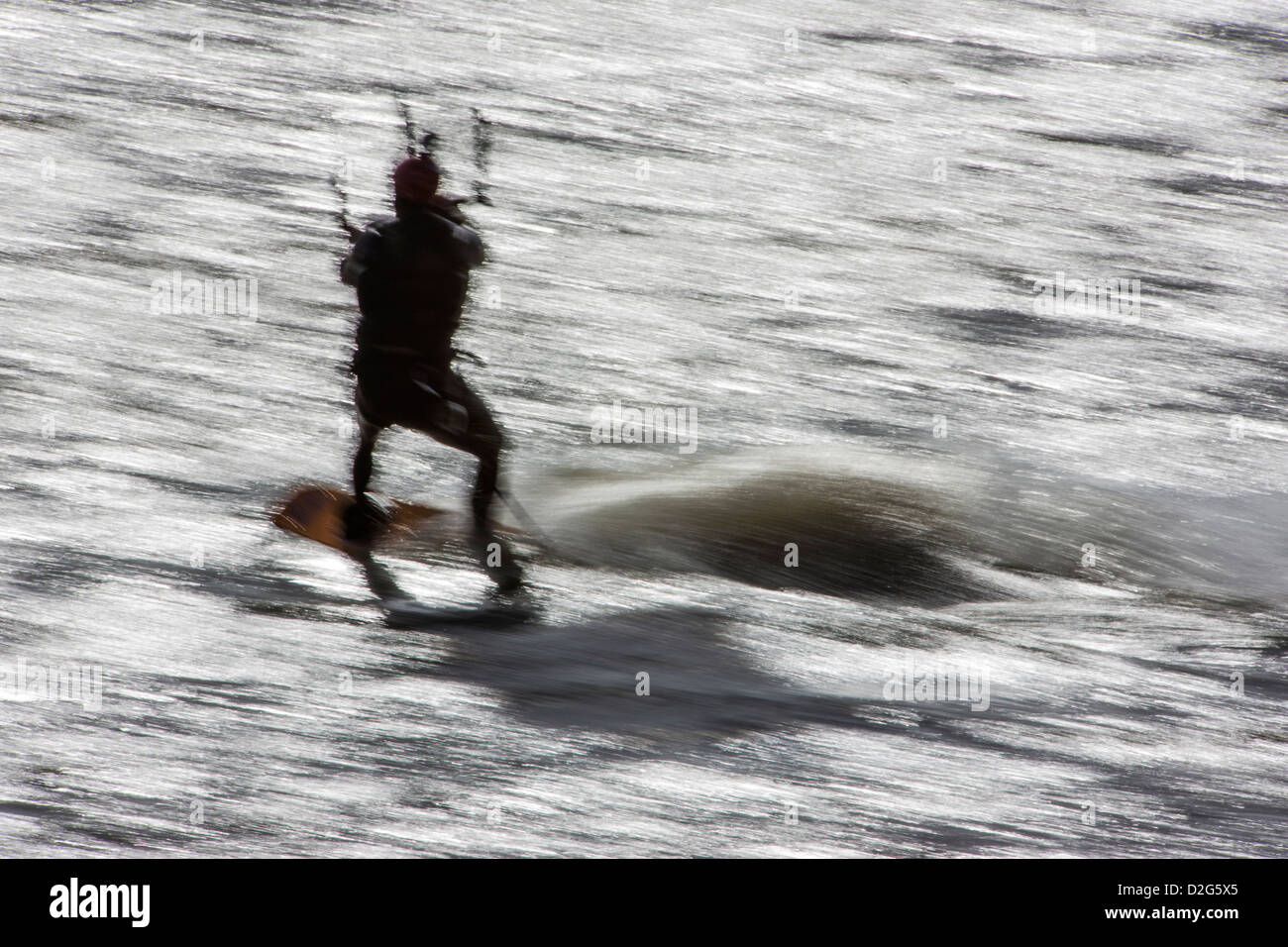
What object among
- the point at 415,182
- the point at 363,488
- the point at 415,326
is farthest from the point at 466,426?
the point at 415,182

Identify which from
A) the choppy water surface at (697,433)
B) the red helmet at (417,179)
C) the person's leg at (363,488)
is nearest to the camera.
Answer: the choppy water surface at (697,433)

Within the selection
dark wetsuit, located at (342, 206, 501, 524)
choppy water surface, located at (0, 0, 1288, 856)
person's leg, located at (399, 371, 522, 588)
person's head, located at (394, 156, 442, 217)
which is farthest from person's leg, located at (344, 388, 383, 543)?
person's head, located at (394, 156, 442, 217)

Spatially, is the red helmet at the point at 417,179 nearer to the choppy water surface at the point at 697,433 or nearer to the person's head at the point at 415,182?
the person's head at the point at 415,182

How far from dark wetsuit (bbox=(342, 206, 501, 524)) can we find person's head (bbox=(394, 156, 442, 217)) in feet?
0.12

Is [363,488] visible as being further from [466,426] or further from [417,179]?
[417,179]

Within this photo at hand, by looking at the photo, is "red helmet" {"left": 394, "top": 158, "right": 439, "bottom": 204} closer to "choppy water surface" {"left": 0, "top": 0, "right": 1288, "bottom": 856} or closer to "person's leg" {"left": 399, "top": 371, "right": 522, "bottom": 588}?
"person's leg" {"left": 399, "top": 371, "right": 522, "bottom": 588}

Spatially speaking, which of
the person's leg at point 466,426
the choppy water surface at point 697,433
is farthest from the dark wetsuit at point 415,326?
the choppy water surface at point 697,433

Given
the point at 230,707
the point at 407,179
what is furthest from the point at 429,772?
the point at 407,179

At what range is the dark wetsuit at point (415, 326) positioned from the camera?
7531mm

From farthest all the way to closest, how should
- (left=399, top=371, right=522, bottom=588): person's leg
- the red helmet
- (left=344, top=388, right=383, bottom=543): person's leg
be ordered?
1. (left=344, top=388, right=383, bottom=543): person's leg
2. (left=399, top=371, right=522, bottom=588): person's leg
3. the red helmet

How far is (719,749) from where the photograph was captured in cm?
624

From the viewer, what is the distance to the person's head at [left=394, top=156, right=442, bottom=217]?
24.6 feet

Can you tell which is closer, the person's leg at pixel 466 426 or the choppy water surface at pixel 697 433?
the choppy water surface at pixel 697 433

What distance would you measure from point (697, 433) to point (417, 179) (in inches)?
183
